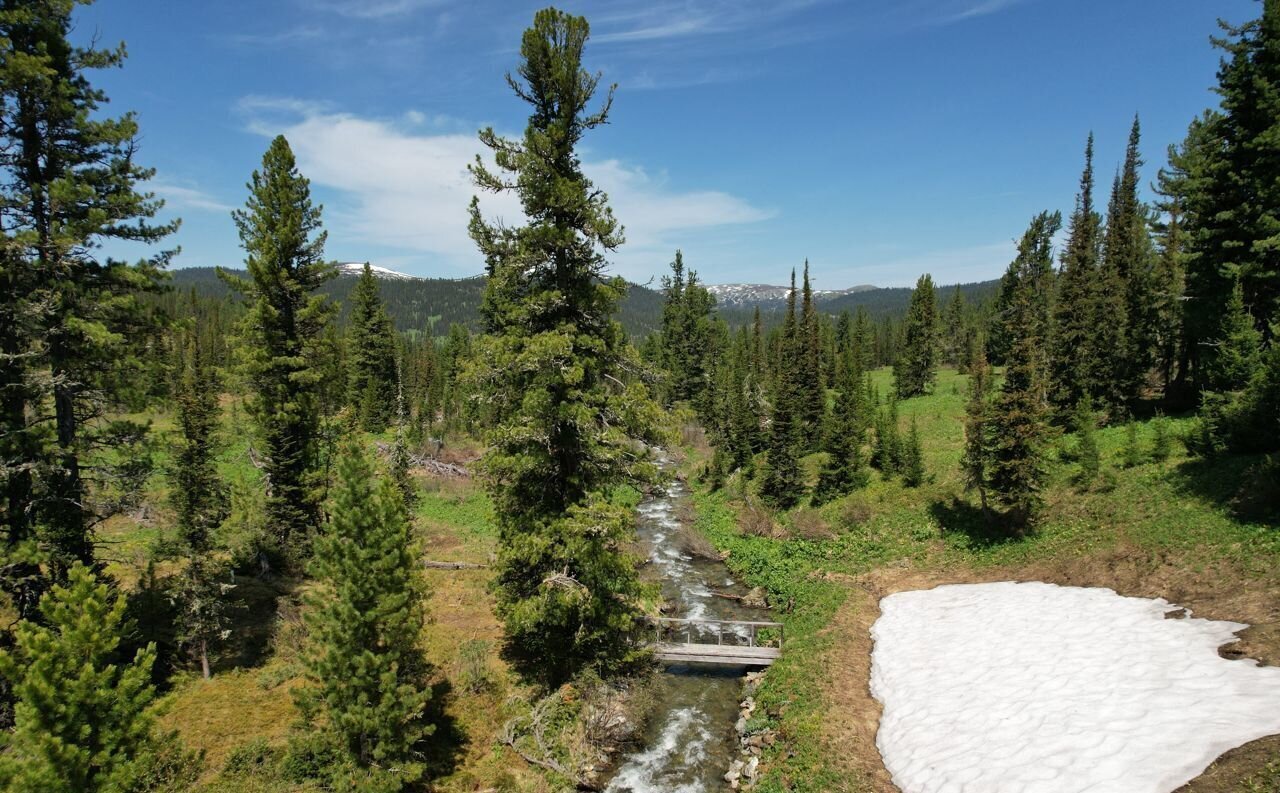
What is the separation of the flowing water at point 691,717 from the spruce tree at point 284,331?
1347 cm

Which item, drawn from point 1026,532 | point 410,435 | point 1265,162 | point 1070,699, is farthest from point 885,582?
point 410,435

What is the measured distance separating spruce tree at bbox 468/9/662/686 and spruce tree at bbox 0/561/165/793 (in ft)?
25.4

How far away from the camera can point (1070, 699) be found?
13555 mm

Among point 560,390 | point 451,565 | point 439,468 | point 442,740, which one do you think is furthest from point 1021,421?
point 439,468

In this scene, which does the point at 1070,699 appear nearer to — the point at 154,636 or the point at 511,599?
the point at 511,599

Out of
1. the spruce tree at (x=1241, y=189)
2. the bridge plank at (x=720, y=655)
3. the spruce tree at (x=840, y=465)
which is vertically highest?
the spruce tree at (x=1241, y=189)

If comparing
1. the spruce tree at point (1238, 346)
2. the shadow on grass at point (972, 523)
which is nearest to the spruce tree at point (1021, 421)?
the shadow on grass at point (972, 523)

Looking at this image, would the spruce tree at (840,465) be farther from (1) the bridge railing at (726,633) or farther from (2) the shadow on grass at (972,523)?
(1) the bridge railing at (726,633)

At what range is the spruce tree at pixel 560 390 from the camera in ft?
47.1

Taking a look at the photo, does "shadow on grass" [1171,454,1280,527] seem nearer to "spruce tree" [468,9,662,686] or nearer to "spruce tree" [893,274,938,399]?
"spruce tree" [468,9,662,686]

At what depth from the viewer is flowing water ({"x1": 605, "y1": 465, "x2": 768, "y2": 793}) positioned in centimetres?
1535

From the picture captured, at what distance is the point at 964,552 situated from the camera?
86.5 feet

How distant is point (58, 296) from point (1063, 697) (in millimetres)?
24736

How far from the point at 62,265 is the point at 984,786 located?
22909 millimetres
